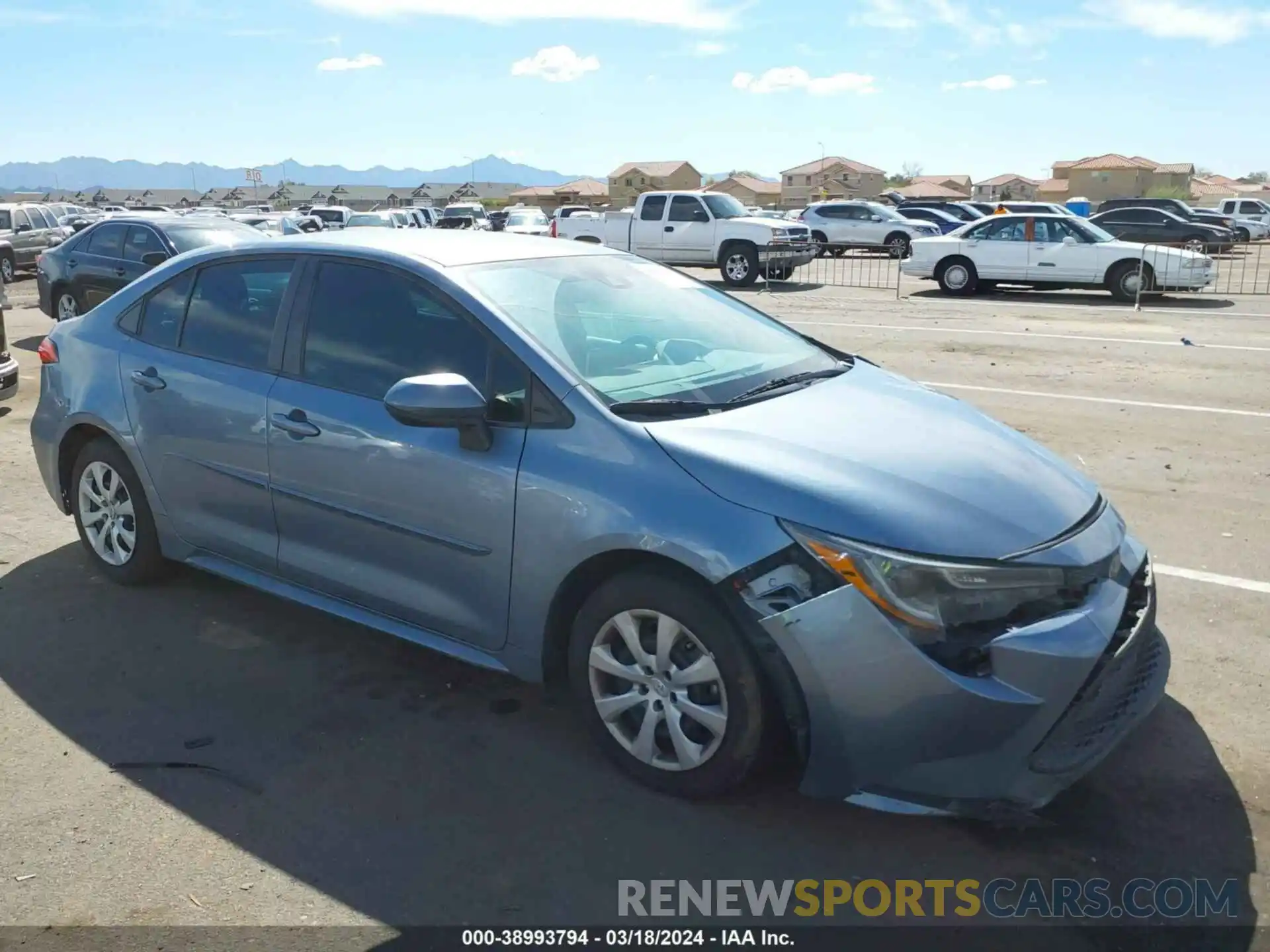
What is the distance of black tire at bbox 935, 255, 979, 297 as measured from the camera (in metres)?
20.3

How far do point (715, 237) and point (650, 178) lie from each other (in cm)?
7877

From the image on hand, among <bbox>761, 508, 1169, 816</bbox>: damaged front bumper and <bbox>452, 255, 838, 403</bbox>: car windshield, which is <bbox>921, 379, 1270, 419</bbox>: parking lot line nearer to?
<bbox>452, 255, 838, 403</bbox>: car windshield

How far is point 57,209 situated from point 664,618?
136 feet

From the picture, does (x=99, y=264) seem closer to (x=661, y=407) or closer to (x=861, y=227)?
(x=661, y=407)

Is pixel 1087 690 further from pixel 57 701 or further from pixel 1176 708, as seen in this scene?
pixel 57 701

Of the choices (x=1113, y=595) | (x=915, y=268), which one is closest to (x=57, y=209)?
(x=915, y=268)

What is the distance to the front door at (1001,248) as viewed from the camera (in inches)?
773

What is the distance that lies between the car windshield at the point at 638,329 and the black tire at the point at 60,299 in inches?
439

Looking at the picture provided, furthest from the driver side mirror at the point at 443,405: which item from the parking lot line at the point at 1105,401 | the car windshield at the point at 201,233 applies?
the car windshield at the point at 201,233

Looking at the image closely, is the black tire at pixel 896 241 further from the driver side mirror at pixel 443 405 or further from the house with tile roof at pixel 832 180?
the house with tile roof at pixel 832 180

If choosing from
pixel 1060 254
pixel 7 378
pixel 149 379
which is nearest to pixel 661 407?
pixel 149 379

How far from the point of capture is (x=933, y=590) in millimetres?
3023

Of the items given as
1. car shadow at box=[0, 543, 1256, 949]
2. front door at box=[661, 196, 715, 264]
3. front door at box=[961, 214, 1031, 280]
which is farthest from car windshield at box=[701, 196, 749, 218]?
car shadow at box=[0, 543, 1256, 949]

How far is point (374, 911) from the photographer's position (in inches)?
117
